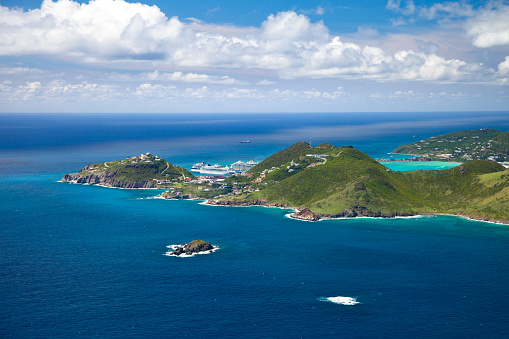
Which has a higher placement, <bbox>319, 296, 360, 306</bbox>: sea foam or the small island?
the small island

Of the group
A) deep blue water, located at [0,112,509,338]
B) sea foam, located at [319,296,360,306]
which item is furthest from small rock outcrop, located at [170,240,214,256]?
sea foam, located at [319,296,360,306]

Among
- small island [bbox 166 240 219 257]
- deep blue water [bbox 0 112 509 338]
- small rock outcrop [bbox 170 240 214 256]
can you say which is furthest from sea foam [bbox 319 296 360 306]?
small rock outcrop [bbox 170 240 214 256]

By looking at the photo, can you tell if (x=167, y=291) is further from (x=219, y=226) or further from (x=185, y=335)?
(x=219, y=226)

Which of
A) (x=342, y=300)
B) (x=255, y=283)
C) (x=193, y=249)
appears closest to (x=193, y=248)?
(x=193, y=249)

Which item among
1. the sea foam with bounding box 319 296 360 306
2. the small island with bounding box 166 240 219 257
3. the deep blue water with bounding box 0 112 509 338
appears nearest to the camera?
the deep blue water with bounding box 0 112 509 338

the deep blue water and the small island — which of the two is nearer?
the deep blue water

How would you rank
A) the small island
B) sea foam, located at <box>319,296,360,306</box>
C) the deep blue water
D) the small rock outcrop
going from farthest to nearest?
the small rock outcrop, the small island, sea foam, located at <box>319,296,360,306</box>, the deep blue water

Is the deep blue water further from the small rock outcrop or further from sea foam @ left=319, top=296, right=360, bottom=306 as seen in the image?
the small rock outcrop

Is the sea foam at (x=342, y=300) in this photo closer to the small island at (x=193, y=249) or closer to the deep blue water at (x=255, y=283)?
the deep blue water at (x=255, y=283)
